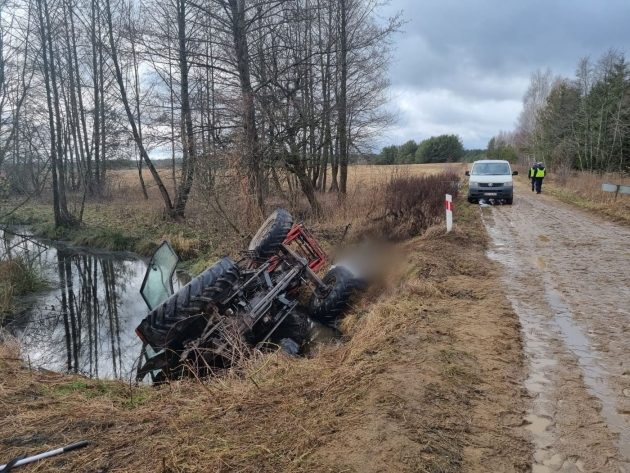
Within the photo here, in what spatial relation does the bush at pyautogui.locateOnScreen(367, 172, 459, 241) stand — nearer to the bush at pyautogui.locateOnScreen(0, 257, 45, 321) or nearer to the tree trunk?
the bush at pyautogui.locateOnScreen(0, 257, 45, 321)

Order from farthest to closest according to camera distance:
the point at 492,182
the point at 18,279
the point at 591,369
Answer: the point at 492,182, the point at 18,279, the point at 591,369

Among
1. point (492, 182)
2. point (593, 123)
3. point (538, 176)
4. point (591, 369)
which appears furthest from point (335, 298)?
point (593, 123)

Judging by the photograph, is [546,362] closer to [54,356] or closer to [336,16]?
[54,356]

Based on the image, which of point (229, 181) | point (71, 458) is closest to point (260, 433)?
point (71, 458)

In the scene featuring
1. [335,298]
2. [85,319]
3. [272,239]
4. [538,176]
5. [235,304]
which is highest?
[538,176]

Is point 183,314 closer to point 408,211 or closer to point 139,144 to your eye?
point 408,211

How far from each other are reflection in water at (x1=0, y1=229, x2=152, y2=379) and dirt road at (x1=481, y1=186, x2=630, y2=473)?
5.63 metres

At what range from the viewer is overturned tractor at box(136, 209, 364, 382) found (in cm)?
554

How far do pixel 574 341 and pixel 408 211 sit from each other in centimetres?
783

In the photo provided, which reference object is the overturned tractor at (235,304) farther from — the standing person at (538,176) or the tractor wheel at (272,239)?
the standing person at (538,176)

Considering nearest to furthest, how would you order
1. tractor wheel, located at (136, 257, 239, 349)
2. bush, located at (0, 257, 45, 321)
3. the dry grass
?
the dry grass, tractor wheel, located at (136, 257, 239, 349), bush, located at (0, 257, 45, 321)

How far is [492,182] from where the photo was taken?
17016mm

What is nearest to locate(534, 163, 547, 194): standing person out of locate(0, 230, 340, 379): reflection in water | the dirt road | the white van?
the white van

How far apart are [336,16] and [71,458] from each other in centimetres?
2010
